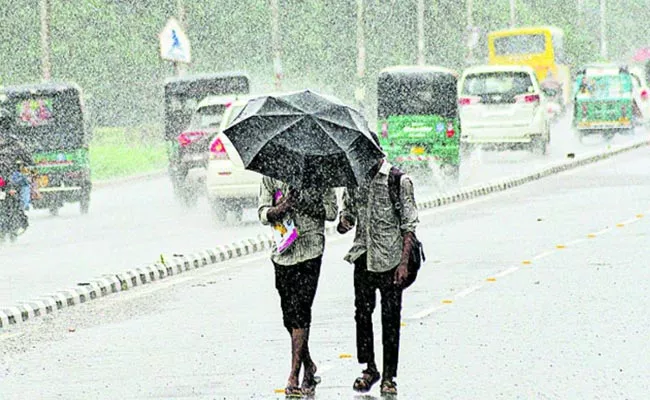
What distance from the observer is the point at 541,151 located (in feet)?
136

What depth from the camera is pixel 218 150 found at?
26.7 meters

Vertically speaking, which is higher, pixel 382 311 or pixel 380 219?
pixel 380 219

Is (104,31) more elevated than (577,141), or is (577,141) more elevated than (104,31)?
(104,31)

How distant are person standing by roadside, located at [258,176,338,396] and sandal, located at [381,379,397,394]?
0.45 m

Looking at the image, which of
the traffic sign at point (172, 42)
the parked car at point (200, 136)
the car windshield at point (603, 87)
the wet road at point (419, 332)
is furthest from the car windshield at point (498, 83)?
the wet road at point (419, 332)

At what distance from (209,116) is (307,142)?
20180 millimetres

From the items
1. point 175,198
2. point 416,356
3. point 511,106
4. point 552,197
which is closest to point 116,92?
point 511,106

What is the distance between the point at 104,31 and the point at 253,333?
3893cm

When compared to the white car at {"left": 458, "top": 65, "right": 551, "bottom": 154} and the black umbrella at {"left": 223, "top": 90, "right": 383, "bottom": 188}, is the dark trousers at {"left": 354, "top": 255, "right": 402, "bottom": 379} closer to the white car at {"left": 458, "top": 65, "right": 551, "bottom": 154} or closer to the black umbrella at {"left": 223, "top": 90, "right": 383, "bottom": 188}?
the black umbrella at {"left": 223, "top": 90, "right": 383, "bottom": 188}

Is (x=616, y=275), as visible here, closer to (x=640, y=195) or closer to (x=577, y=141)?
(x=640, y=195)

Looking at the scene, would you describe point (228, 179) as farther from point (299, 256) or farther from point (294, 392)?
point (294, 392)

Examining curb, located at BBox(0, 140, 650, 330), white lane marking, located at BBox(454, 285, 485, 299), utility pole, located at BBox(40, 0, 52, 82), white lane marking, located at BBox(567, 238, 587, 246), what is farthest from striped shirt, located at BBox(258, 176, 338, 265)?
utility pole, located at BBox(40, 0, 52, 82)

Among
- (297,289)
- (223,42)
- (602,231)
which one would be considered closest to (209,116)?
(602,231)

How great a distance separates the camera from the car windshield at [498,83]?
131ft
